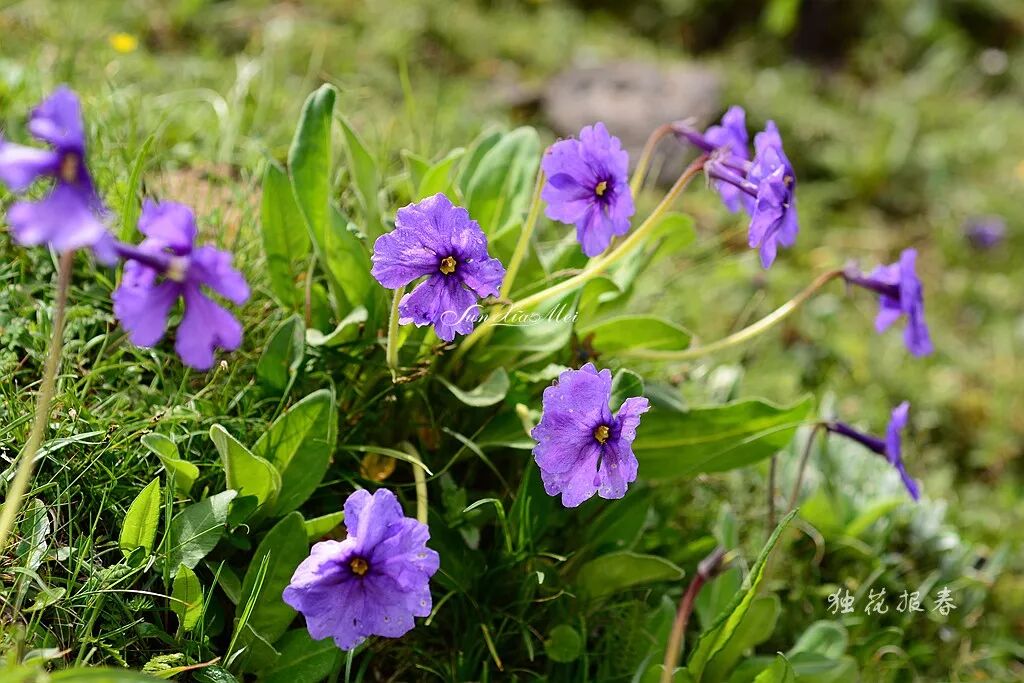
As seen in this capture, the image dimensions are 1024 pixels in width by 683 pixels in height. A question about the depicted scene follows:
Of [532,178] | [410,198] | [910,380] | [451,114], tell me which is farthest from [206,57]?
[910,380]

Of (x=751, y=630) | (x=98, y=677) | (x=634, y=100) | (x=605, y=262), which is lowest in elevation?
(x=634, y=100)

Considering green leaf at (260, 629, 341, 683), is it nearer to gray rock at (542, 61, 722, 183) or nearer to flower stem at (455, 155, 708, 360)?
flower stem at (455, 155, 708, 360)

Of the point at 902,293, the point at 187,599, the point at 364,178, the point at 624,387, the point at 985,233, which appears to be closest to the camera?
the point at 187,599

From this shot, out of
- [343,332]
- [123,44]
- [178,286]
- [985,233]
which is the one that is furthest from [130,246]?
[985,233]

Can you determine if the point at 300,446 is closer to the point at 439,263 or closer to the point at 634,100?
the point at 439,263

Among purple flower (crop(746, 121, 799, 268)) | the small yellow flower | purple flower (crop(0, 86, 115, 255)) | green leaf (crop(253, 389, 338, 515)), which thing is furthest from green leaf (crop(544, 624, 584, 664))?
the small yellow flower

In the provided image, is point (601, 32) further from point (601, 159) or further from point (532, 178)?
point (601, 159)

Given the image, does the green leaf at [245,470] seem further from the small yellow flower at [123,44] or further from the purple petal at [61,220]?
the small yellow flower at [123,44]

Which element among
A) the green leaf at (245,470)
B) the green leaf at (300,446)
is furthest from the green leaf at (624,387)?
the green leaf at (245,470)
